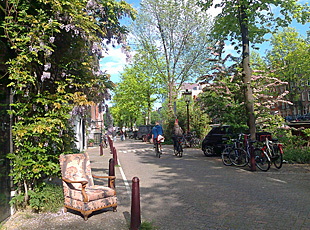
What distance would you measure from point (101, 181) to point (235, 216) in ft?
16.3

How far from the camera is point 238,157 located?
11094 mm

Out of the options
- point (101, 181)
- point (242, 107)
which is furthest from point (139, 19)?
point (101, 181)

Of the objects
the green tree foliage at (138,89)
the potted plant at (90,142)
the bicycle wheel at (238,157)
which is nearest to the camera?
the bicycle wheel at (238,157)

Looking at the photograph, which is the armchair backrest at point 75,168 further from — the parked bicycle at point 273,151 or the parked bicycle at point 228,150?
the parked bicycle at point 228,150

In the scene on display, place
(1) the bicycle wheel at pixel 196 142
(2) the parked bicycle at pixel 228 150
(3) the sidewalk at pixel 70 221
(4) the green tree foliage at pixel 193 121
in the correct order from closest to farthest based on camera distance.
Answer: (3) the sidewalk at pixel 70 221 → (2) the parked bicycle at pixel 228 150 → (1) the bicycle wheel at pixel 196 142 → (4) the green tree foliage at pixel 193 121

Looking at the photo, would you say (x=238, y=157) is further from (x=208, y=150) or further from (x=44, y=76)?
(x=44, y=76)

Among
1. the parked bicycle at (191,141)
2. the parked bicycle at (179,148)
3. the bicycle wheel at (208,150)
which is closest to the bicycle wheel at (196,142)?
the parked bicycle at (191,141)

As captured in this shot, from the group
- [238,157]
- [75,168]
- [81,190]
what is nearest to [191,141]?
[238,157]

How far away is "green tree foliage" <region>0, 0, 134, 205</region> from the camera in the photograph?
512 cm

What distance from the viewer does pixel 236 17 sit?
13344 mm

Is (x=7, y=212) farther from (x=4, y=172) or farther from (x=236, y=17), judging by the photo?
(x=236, y=17)

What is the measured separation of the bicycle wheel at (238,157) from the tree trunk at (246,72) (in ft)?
4.99

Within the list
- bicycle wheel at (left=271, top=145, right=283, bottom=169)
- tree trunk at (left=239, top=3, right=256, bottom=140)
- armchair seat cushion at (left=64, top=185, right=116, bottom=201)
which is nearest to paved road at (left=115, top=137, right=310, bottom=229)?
bicycle wheel at (left=271, top=145, right=283, bottom=169)

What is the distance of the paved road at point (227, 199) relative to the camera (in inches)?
189
